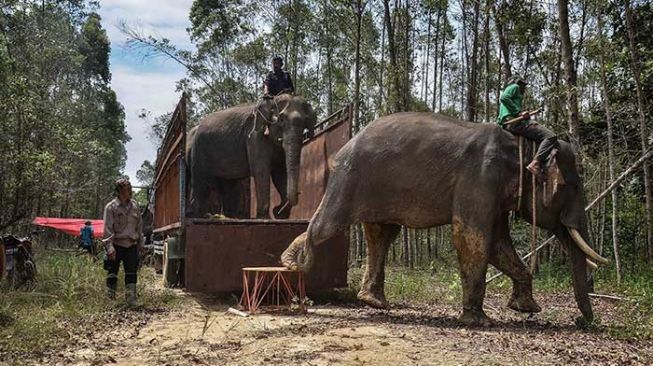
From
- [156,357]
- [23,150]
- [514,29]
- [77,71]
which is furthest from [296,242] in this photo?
[77,71]

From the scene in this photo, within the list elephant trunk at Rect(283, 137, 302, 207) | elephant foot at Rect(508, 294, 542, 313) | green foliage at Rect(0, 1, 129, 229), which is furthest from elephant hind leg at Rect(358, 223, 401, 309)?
green foliage at Rect(0, 1, 129, 229)

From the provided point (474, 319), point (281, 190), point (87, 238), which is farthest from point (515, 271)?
point (87, 238)

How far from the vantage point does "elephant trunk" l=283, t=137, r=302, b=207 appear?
367 inches

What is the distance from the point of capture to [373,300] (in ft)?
27.1

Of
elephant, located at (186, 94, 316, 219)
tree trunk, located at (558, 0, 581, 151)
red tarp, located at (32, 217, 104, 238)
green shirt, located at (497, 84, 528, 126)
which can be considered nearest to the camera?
green shirt, located at (497, 84, 528, 126)

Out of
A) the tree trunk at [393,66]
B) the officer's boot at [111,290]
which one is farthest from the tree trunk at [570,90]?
the tree trunk at [393,66]

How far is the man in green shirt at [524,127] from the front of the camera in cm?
708

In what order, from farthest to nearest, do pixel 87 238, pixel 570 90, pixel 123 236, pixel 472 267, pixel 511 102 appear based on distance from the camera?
1. pixel 87 238
2. pixel 570 90
3. pixel 123 236
4. pixel 511 102
5. pixel 472 267

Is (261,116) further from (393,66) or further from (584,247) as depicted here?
(393,66)

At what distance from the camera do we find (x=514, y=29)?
567 inches

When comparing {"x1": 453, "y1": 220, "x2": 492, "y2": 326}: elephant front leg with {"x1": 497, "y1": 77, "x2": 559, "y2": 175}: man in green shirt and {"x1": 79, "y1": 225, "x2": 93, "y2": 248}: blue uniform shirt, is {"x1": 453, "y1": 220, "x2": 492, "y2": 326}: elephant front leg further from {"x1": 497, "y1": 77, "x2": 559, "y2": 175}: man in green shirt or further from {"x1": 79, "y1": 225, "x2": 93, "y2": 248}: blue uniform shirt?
{"x1": 79, "y1": 225, "x2": 93, "y2": 248}: blue uniform shirt

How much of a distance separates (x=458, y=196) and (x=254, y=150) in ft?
12.1

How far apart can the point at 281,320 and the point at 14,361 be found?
9.41ft

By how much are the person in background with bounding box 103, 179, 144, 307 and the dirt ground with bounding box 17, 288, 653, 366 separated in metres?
0.64
